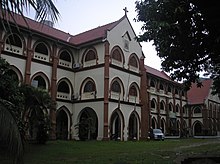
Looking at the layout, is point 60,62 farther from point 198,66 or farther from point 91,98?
point 198,66

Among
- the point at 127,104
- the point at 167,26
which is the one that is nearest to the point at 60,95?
the point at 127,104

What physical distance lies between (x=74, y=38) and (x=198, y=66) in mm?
26959

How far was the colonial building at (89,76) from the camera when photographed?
99.7 feet

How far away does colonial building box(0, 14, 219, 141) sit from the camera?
30375mm

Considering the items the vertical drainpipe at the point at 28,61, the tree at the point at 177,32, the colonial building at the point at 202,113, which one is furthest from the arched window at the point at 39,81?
the colonial building at the point at 202,113

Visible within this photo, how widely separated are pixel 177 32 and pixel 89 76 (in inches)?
939

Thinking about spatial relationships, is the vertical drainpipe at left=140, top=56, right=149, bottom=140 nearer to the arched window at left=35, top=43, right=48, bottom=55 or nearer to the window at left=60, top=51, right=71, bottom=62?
the window at left=60, top=51, right=71, bottom=62

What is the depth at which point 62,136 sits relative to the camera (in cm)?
3294

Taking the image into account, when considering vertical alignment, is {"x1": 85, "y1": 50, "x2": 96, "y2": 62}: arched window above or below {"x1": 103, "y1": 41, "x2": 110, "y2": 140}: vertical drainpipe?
above

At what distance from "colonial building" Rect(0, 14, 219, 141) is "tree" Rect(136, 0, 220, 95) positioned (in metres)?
18.9

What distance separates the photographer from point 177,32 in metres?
9.95

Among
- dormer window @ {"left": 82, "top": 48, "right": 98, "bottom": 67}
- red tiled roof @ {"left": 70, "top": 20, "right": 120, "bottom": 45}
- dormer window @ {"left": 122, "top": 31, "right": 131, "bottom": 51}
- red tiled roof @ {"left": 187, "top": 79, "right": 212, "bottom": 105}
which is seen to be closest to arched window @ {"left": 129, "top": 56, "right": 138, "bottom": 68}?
dormer window @ {"left": 122, "top": 31, "right": 131, "bottom": 51}

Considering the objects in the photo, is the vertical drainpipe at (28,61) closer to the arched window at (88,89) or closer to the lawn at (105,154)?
the arched window at (88,89)

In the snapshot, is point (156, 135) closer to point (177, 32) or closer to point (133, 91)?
point (133, 91)
